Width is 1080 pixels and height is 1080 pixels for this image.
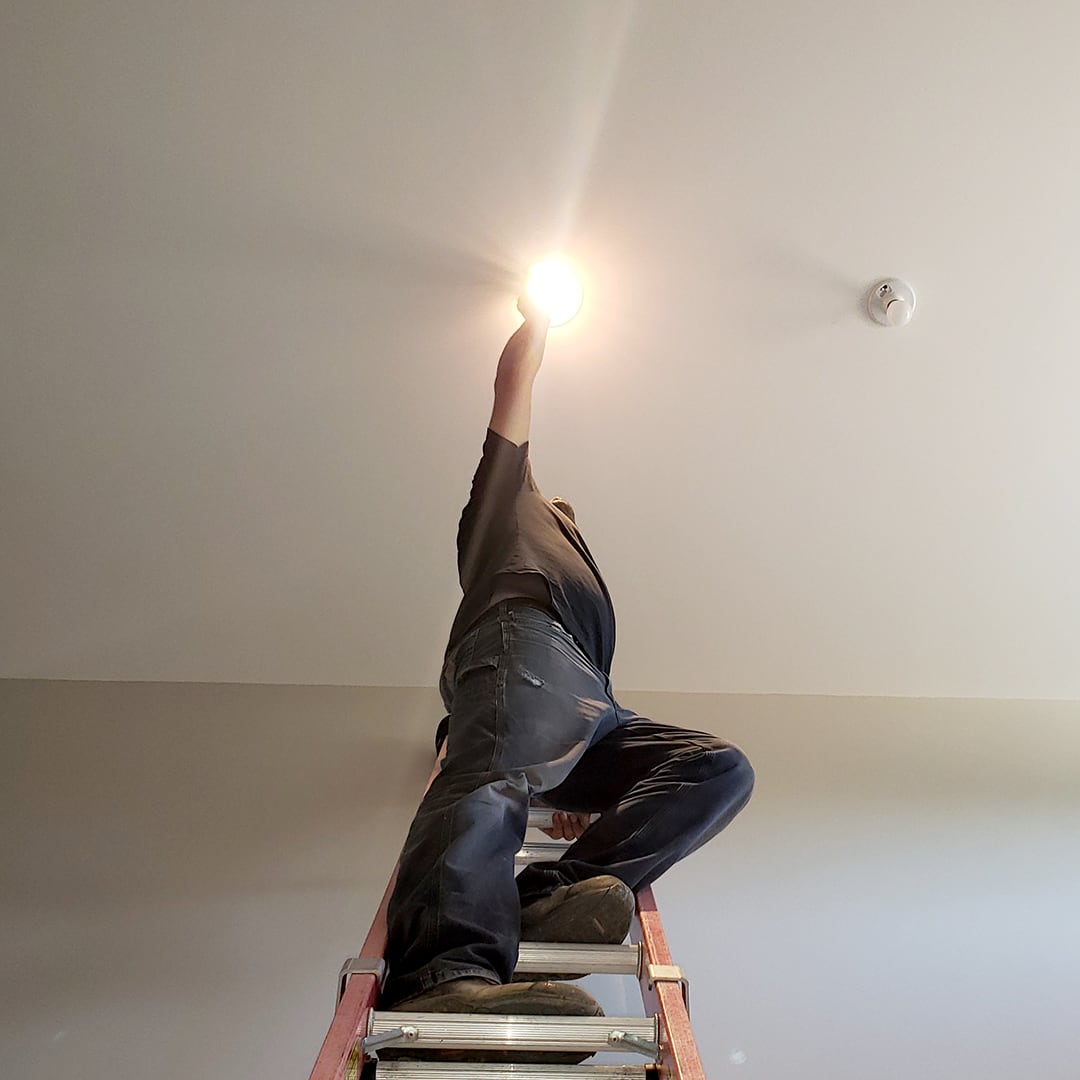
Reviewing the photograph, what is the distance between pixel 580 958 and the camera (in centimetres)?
138

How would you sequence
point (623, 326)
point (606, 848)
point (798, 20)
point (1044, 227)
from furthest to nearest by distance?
1. point (623, 326)
2. point (1044, 227)
3. point (798, 20)
4. point (606, 848)

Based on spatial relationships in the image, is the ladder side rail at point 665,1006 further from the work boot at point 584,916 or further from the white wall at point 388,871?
the white wall at point 388,871

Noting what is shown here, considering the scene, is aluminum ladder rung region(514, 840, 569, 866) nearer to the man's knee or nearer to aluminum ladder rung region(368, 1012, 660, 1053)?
the man's knee

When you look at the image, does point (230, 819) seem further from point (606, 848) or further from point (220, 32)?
point (220, 32)

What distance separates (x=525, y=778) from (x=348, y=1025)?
0.42m

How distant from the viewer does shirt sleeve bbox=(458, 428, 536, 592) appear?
1.82m

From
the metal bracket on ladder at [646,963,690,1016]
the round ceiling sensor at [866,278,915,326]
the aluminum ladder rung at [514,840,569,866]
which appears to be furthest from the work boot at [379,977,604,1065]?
the round ceiling sensor at [866,278,915,326]

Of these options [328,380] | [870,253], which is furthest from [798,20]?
[328,380]

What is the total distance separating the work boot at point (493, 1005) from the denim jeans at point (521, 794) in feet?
0.06

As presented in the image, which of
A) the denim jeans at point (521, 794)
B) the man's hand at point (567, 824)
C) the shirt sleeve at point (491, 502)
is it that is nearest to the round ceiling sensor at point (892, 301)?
the shirt sleeve at point (491, 502)

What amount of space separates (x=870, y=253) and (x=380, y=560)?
4.87ft

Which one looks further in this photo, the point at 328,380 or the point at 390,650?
the point at 390,650

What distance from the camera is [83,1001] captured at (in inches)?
80.4

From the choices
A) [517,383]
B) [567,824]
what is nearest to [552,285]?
[517,383]
